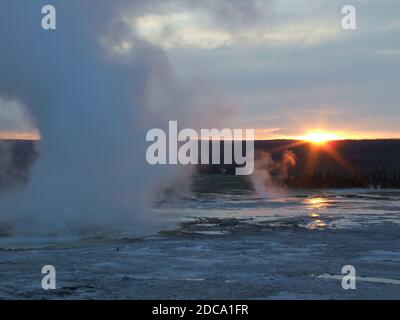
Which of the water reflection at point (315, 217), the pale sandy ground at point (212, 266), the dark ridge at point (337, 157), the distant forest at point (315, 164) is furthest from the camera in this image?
the dark ridge at point (337, 157)

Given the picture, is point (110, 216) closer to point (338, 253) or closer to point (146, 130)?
point (146, 130)

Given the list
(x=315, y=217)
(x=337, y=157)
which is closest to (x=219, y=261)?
(x=315, y=217)

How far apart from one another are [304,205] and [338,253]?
1269 centimetres

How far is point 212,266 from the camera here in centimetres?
1041

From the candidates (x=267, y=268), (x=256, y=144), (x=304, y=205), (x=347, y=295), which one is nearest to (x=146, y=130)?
(x=304, y=205)

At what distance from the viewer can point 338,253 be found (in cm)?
1184

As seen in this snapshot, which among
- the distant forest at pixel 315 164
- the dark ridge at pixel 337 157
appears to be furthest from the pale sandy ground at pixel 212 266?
the dark ridge at pixel 337 157

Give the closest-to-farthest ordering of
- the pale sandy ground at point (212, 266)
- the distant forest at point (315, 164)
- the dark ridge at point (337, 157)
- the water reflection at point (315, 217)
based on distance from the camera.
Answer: the pale sandy ground at point (212, 266), the water reflection at point (315, 217), the distant forest at point (315, 164), the dark ridge at point (337, 157)

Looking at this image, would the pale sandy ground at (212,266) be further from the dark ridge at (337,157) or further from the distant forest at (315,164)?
the dark ridge at (337,157)

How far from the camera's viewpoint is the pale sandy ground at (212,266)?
8461mm

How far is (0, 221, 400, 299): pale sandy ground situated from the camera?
27.8 ft

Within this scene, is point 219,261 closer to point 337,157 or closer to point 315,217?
point 315,217

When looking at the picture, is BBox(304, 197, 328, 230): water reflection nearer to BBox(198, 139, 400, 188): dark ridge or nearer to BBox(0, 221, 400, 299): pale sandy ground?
BBox(0, 221, 400, 299): pale sandy ground
